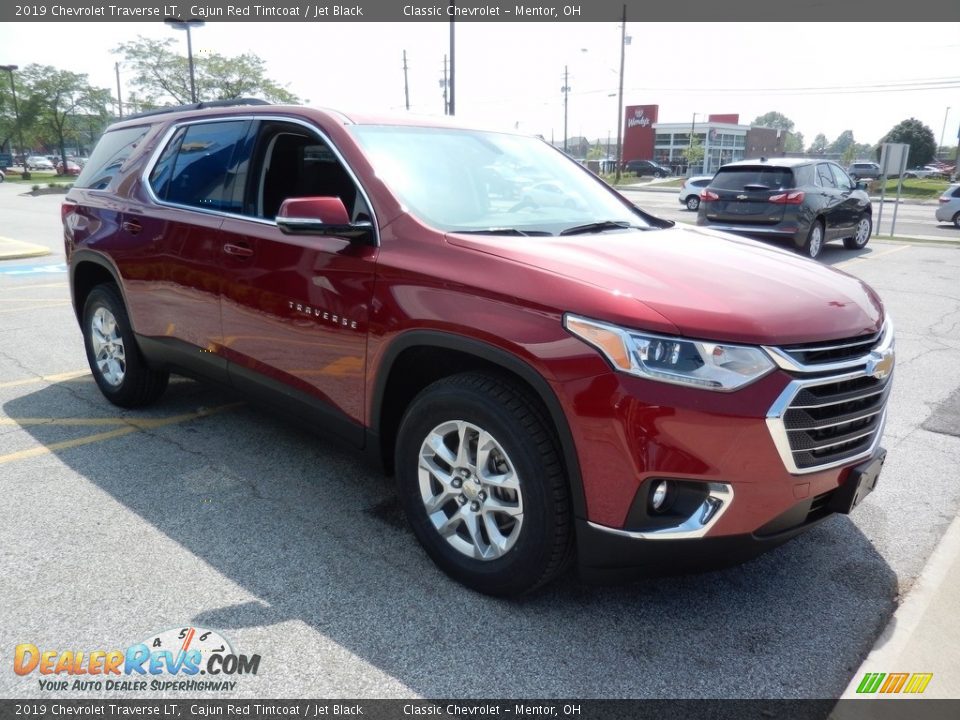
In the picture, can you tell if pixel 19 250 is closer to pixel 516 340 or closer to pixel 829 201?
pixel 516 340

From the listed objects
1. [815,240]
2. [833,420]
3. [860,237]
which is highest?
[833,420]

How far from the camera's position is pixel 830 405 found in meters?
2.52

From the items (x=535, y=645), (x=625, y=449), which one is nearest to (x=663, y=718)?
(x=535, y=645)

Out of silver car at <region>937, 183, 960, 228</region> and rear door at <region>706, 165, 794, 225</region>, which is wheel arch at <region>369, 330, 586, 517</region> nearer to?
rear door at <region>706, 165, 794, 225</region>

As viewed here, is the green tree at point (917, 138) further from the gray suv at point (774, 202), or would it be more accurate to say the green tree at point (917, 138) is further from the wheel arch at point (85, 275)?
the wheel arch at point (85, 275)

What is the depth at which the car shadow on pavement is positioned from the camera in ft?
8.24

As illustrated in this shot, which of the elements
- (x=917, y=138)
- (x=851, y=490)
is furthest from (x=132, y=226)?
(x=917, y=138)

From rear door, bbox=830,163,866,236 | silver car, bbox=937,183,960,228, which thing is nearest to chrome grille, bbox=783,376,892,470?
rear door, bbox=830,163,866,236

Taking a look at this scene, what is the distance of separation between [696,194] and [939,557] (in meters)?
29.9

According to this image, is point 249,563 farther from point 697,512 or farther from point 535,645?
point 697,512

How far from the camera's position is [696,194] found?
103 feet

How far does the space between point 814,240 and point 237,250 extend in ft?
37.4

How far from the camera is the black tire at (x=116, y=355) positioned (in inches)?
188

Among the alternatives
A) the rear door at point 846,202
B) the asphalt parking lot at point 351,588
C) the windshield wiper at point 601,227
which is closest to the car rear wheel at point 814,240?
the rear door at point 846,202
